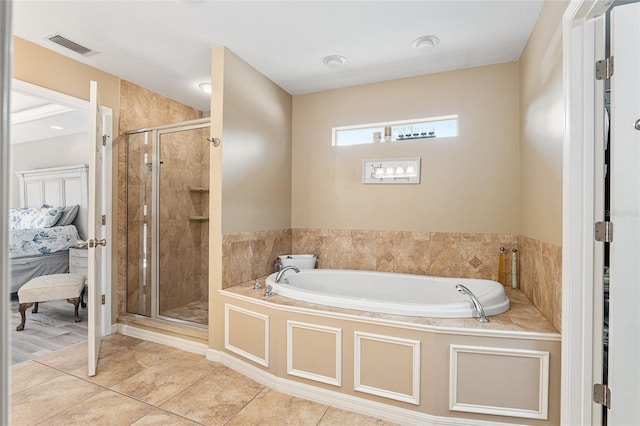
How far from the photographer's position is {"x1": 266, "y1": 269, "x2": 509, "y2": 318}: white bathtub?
75.5 inches

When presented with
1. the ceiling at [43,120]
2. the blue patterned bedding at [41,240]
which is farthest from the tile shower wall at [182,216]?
the blue patterned bedding at [41,240]

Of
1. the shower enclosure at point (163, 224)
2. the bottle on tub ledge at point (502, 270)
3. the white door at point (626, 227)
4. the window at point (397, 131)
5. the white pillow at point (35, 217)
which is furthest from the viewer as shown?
the white pillow at point (35, 217)

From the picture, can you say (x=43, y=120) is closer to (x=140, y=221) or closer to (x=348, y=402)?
(x=140, y=221)

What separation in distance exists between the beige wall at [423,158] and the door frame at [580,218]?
49.8 inches

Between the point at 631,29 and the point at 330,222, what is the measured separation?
2508mm

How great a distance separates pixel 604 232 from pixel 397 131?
1978 mm

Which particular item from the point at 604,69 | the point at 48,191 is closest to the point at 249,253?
the point at 604,69

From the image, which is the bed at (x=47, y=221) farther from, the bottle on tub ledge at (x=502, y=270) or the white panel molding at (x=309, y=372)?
the bottle on tub ledge at (x=502, y=270)

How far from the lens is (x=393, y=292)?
9.36 feet

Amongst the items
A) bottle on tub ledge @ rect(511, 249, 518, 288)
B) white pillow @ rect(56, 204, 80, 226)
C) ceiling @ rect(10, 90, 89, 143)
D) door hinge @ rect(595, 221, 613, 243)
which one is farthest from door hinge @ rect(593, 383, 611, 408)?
white pillow @ rect(56, 204, 80, 226)

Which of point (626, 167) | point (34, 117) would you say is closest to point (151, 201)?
point (34, 117)

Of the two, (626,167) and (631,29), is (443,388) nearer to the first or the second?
(626,167)

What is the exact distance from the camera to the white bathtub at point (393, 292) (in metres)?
1.92

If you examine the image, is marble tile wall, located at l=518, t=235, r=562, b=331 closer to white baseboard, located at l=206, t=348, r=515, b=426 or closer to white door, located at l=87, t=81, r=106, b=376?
white baseboard, located at l=206, t=348, r=515, b=426
